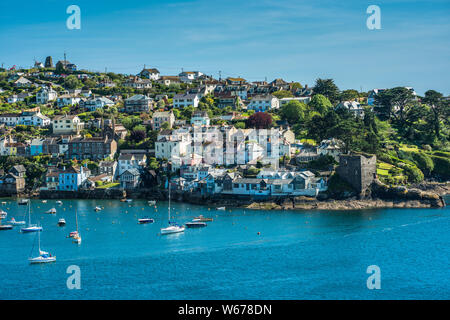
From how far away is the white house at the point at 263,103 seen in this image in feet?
250

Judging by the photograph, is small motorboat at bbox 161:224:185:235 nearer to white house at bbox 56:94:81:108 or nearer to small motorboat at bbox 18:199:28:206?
small motorboat at bbox 18:199:28:206

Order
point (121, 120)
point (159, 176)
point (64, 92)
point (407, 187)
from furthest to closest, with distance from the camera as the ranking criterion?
1. point (64, 92)
2. point (121, 120)
3. point (159, 176)
4. point (407, 187)

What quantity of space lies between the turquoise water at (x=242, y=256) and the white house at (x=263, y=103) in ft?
108

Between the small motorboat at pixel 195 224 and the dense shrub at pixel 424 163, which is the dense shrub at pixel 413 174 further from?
the small motorboat at pixel 195 224


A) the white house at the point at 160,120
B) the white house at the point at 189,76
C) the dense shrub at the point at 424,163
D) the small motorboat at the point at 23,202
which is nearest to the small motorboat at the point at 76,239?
the small motorboat at the point at 23,202

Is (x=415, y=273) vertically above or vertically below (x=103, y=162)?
below

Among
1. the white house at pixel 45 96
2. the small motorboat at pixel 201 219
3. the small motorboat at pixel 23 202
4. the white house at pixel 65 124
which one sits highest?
the white house at pixel 45 96

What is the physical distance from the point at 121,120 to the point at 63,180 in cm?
1757

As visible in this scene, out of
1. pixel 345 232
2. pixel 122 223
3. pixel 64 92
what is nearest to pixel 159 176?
pixel 122 223

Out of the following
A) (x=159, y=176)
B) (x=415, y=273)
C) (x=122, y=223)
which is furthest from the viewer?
(x=159, y=176)

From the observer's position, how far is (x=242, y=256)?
32469mm

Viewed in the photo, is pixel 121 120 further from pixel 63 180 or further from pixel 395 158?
pixel 395 158

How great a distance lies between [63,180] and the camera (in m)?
55.9

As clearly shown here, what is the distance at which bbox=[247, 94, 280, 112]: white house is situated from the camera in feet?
250
